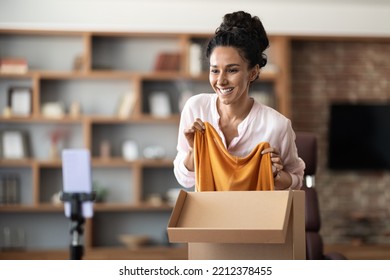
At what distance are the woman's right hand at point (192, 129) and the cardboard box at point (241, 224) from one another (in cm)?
15

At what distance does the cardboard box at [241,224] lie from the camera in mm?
1316

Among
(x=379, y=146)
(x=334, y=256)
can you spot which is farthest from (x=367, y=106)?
(x=334, y=256)

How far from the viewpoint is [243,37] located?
1523mm

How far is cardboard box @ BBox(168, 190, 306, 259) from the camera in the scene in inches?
51.8

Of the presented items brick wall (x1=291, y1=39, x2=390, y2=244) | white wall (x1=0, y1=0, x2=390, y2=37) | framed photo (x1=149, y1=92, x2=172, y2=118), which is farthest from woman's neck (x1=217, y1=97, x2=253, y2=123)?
brick wall (x1=291, y1=39, x2=390, y2=244)

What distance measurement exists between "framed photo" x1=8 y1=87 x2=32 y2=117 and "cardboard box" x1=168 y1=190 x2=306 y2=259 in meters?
4.64

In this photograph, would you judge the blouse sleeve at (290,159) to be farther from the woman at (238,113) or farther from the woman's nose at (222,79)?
the woman's nose at (222,79)

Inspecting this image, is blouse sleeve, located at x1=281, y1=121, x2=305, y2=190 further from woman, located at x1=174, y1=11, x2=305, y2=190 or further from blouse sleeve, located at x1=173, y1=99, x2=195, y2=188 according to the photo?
blouse sleeve, located at x1=173, y1=99, x2=195, y2=188

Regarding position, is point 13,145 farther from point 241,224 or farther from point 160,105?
point 241,224

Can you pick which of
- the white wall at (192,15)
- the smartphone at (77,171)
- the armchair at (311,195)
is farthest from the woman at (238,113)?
the white wall at (192,15)

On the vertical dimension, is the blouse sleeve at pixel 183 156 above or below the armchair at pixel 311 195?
above

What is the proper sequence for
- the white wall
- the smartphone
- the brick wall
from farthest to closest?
the brick wall < the white wall < the smartphone
